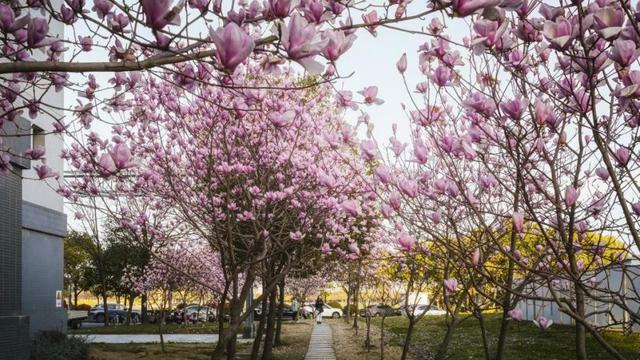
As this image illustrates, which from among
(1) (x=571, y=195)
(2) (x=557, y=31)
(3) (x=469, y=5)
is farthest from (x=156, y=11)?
(1) (x=571, y=195)

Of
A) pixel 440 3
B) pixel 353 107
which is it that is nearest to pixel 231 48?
pixel 440 3

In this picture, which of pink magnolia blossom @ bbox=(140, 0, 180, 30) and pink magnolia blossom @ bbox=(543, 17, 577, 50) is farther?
pink magnolia blossom @ bbox=(543, 17, 577, 50)

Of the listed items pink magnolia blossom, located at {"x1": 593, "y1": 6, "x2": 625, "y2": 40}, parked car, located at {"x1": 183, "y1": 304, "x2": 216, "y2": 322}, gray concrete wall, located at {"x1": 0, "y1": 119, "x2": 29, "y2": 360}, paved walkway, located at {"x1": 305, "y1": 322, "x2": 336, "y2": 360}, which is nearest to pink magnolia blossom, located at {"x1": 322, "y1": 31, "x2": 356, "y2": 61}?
pink magnolia blossom, located at {"x1": 593, "y1": 6, "x2": 625, "y2": 40}

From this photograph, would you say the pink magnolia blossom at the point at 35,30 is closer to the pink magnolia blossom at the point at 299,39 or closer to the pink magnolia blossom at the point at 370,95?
the pink magnolia blossom at the point at 299,39

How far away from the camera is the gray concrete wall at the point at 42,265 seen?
47.8ft

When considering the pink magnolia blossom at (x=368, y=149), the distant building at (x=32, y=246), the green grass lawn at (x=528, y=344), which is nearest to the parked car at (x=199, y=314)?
the green grass lawn at (x=528, y=344)

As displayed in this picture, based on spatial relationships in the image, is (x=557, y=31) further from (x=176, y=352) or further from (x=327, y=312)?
(x=327, y=312)

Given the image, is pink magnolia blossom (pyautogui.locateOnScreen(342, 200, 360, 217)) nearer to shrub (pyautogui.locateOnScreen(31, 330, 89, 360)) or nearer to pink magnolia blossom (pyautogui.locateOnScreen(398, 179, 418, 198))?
pink magnolia blossom (pyautogui.locateOnScreen(398, 179, 418, 198))

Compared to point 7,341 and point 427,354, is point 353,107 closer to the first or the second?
point 7,341

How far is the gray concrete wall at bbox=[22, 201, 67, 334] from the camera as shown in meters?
14.6

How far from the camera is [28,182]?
568 inches

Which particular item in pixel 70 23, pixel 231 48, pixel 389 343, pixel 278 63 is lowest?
pixel 389 343

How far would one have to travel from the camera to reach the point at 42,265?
51.0 ft

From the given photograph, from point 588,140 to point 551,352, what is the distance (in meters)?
11.7
